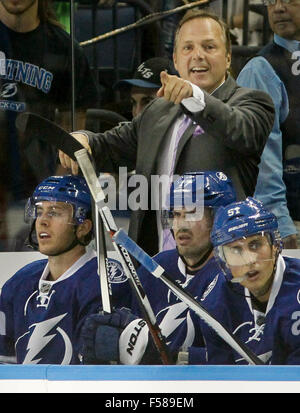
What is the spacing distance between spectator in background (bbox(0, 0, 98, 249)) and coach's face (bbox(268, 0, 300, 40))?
2.34 feet

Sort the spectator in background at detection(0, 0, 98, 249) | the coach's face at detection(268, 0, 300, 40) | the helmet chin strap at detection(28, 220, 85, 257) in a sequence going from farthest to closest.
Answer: the helmet chin strap at detection(28, 220, 85, 257), the spectator in background at detection(0, 0, 98, 249), the coach's face at detection(268, 0, 300, 40)

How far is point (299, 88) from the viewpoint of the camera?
3383 mm

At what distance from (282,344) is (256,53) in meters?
1.10

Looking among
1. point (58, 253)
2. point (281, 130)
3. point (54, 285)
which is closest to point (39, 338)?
point (54, 285)

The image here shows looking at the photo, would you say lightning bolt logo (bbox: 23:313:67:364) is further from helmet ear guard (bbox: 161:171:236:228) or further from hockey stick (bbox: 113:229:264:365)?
helmet ear guard (bbox: 161:171:236:228)

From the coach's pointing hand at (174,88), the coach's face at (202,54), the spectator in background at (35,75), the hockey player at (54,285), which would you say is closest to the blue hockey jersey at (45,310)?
the hockey player at (54,285)

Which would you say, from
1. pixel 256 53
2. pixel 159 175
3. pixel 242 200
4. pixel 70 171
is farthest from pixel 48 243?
pixel 256 53

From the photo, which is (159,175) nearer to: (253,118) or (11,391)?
(253,118)

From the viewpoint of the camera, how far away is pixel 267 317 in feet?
11.3

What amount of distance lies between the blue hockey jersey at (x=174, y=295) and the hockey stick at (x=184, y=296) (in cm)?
2

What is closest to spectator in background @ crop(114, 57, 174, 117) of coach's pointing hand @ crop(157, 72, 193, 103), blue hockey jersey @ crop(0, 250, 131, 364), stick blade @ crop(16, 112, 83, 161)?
coach's pointing hand @ crop(157, 72, 193, 103)

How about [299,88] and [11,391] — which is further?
[11,391]

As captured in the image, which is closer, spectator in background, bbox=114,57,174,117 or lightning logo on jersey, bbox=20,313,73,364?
spectator in background, bbox=114,57,174,117

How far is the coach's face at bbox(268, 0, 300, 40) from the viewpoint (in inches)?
131
